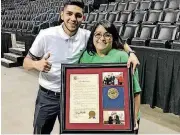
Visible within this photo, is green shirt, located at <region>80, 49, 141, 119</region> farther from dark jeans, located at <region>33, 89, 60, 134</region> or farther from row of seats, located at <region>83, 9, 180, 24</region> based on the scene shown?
row of seats, located at <region>83, 9, 180, 24</region>

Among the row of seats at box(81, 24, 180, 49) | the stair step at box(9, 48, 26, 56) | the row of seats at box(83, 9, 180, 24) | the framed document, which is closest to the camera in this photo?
the framed document

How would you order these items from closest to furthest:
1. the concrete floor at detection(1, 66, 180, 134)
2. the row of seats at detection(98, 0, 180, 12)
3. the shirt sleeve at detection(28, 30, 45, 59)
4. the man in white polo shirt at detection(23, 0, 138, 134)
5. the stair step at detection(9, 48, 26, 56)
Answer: the man in white polo shirt at detection(23, 0, 138, 134)
the shirt sleeve at detection(28, 30, 45, 59)
the concrete floor at detection(1, 66, 180, 134)
the row of seats at detection(98, 0, 180, 12)
the stair step at detection(9, 48, 26, 56)

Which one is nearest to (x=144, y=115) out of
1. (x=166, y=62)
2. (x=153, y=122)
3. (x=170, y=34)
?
(x=153, y=122)

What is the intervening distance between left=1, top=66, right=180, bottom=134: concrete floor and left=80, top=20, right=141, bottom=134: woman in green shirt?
152cm

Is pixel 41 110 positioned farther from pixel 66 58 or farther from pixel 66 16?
pixel 66 16

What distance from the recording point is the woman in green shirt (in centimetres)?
130

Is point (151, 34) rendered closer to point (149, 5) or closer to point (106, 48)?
point (149, 5)

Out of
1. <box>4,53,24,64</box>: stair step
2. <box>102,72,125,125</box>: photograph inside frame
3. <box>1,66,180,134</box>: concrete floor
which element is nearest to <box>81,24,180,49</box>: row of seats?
<box>1,66,180,134</box>: concrete floor

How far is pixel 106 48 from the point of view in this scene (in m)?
1.31

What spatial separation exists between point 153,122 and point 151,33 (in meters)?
1.32

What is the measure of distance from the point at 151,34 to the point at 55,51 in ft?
8.44

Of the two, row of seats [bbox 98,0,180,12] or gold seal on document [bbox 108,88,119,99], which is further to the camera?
row of seats [bbox 98,0,180,12]

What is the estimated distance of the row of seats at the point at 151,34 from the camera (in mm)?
3277

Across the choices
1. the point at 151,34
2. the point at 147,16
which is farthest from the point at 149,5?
the point at 151,34
